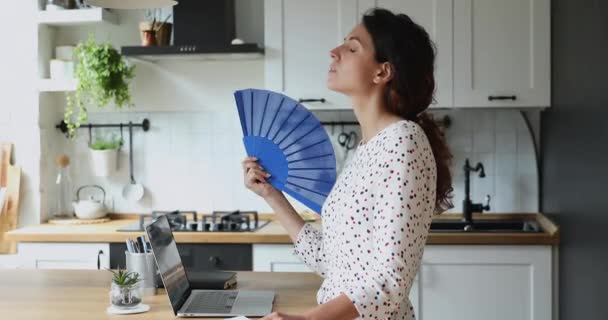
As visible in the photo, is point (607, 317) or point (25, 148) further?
point (25, 148)

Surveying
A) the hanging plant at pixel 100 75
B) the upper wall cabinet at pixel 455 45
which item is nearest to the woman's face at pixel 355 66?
the upper wall cabinet at pixel 455 45

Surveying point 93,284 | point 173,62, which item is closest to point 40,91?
point 173,62

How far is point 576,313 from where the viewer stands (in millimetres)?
3258

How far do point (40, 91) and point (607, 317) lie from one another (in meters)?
2.94

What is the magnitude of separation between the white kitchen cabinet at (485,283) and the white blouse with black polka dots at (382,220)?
183 cm

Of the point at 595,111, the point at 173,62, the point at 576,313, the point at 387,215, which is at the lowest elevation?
the point at 576,313

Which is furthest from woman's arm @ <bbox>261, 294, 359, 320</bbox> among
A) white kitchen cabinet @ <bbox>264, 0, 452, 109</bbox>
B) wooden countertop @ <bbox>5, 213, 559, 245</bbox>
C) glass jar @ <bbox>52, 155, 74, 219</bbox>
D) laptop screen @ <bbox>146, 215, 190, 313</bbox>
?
glass jar @ <bbox>52, 155, 74, 219</bbox>

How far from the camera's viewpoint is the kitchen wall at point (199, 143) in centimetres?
418

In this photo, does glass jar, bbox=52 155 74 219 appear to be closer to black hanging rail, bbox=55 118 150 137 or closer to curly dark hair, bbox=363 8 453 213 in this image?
black hanging rail, bbox=55 118 150 137

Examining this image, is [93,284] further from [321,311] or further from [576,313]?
[576,313]

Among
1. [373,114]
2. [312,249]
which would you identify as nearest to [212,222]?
[312,249]

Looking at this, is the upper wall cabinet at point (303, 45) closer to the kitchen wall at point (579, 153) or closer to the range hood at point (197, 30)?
the range hood at point (197, 30)

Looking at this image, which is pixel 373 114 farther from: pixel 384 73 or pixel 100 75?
pixel 100 75

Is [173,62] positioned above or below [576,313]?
above
